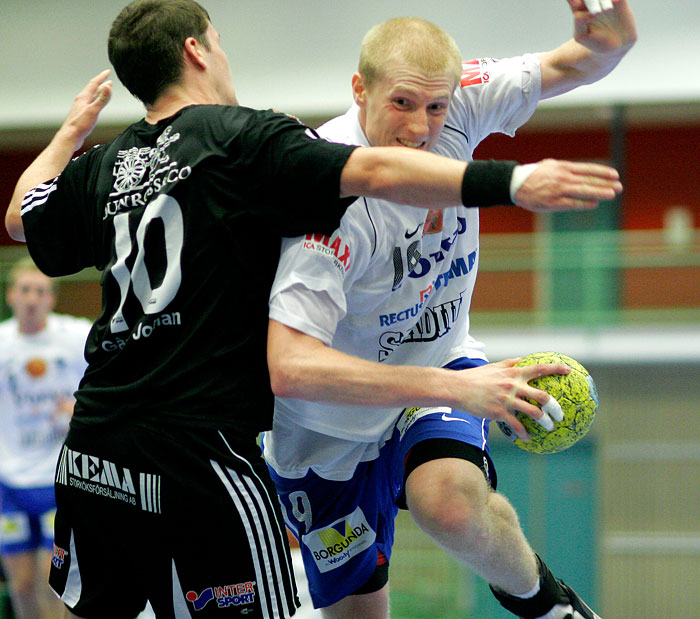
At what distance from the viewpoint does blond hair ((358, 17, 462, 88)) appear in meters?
3.38

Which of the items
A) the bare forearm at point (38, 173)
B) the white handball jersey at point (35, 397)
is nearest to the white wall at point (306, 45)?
the white handball jersey at point (35, 397)

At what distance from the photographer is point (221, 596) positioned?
10.2 ft

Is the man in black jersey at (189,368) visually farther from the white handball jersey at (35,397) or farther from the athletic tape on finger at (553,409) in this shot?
the white handball jersey at (35,397)

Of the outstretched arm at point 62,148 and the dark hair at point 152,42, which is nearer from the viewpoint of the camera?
the dark hair at point 152,42

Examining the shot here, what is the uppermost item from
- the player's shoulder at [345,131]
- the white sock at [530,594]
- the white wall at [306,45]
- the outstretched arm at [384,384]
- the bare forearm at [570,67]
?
the white wall at [306,45]

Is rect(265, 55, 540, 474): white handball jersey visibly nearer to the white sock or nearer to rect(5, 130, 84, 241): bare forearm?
the white sock

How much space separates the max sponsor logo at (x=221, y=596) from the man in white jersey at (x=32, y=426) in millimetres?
4359

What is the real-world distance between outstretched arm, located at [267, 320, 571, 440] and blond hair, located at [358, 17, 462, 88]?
1.05 meters

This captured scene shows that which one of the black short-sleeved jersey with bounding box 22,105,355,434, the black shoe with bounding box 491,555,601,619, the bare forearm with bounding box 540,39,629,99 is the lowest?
the black shoe with bounding box 491,555,601,619

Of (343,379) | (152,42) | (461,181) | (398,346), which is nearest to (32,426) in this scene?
(398,346)

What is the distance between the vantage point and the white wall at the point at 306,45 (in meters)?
12.0

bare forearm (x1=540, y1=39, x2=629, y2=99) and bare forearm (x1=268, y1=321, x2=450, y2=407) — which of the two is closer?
bare forearm (x1=268, y1=321, x2=450, y2=407)

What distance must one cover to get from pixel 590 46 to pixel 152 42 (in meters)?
1.64

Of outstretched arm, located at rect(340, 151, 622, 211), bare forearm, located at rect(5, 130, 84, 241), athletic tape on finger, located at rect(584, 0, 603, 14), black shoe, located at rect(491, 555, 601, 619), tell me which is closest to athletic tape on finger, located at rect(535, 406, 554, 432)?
outstretched arm, located at rect(340, 151, 622, 211)
